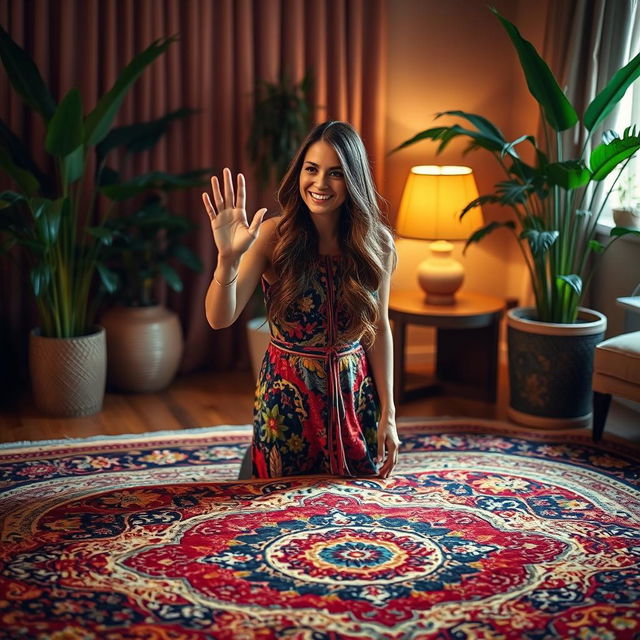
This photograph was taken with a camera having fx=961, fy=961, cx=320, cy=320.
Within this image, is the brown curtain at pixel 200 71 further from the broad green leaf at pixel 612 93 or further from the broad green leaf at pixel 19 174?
the broad green leaf at pixel 612 93

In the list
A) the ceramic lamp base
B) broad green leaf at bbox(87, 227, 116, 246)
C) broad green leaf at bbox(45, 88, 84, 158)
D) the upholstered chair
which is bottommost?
the upholstered chair

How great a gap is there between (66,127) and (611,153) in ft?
6.73

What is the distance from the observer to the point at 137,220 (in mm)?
4199

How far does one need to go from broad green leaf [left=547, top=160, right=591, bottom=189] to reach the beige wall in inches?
47.9

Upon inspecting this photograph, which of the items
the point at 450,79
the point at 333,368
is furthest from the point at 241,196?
the point at 450,79

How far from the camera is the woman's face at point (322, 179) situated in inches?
107

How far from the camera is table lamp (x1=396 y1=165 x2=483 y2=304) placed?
4.30 metres

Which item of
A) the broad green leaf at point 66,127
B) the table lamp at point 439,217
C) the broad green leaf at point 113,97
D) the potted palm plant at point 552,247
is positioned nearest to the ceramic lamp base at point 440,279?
the table lamp at point 439,217

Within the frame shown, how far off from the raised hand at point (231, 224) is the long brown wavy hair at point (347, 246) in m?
0.26

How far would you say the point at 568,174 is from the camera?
11.8ft

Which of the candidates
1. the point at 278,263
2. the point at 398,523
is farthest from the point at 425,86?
the point at 398,523

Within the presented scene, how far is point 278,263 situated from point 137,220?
155 centimetres

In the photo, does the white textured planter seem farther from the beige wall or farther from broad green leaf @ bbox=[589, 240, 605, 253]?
broad green leaf @ bbox=[589, 240, 605, 253]

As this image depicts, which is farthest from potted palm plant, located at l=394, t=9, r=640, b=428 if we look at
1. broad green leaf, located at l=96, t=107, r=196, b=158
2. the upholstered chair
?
broad green leaf, located at l=96, t=107, r=196, b=158
